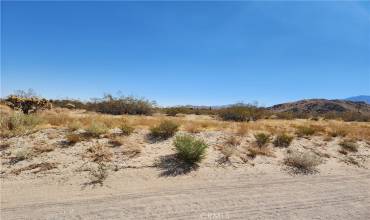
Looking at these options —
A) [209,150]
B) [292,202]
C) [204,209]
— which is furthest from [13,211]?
[209,150]

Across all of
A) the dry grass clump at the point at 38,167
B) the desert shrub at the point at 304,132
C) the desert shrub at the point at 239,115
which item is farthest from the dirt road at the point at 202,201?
the desert shrub at the point at 239,115

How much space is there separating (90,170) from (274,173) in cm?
537

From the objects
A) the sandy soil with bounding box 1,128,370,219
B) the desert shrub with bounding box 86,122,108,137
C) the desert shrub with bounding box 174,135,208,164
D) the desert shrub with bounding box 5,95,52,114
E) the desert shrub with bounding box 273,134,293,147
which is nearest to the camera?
the sandy soil with bounding box 1,128,370,219

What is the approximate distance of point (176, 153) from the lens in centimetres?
1222

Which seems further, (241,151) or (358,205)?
(241,151)

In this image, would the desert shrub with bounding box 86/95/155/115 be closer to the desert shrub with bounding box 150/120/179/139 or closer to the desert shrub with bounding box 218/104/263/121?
the desert shrub with bounding box 218/104/263/121

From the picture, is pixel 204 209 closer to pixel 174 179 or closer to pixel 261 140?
pixel 174 179

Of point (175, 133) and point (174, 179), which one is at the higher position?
point (175, 133)

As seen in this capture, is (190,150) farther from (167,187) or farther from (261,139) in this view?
(261,139)

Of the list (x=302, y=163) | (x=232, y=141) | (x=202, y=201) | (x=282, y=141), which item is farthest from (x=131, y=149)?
(x=282, y=141)

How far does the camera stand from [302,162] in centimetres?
1249

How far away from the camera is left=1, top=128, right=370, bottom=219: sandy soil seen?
8102 mm

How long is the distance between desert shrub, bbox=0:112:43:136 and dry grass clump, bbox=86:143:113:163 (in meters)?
2.97

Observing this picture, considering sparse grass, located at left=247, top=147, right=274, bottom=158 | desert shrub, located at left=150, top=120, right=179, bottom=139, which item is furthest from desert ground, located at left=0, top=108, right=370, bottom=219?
desert shrub, located at left=150, top=120, right=179, bottom=139
